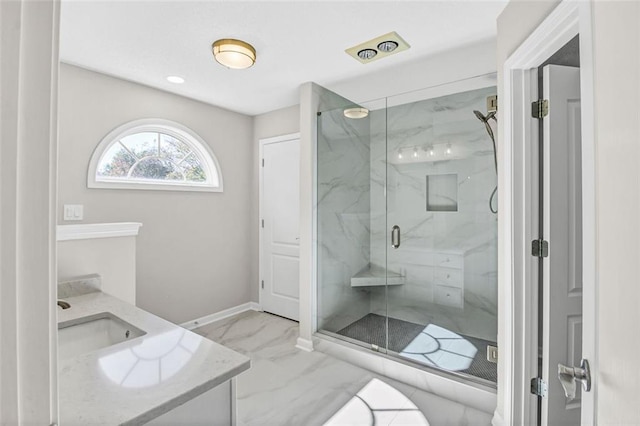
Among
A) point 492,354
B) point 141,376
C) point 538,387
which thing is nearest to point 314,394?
point 492,354

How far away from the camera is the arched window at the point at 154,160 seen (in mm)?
2814

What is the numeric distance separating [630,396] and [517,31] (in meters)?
1.63

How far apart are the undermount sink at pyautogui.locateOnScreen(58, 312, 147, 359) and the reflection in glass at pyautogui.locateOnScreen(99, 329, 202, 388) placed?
Answer: 34 centimetres

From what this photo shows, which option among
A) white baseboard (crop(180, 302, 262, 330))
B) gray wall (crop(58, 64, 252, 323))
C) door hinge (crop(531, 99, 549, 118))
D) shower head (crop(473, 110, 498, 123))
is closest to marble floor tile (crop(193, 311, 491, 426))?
white baseboard (crop(180, 302, 262, 330))

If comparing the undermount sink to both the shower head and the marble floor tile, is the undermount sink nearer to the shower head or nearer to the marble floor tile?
the marble floor tile

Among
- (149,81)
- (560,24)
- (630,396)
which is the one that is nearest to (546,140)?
(560,24)

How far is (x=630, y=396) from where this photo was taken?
2.20 feet

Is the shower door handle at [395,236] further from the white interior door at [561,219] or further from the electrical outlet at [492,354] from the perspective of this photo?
the white interior door at [561,219]

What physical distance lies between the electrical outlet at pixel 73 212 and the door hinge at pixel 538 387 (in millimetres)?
3336

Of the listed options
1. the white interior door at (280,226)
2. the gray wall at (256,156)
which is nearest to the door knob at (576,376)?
the white interior door at (280,226)

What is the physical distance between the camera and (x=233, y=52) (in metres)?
2.21

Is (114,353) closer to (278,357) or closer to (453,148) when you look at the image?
(278,357)

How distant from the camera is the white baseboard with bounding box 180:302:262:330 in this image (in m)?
3.40

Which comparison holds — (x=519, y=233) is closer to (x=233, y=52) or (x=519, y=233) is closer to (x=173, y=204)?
(x=233, y=52)
